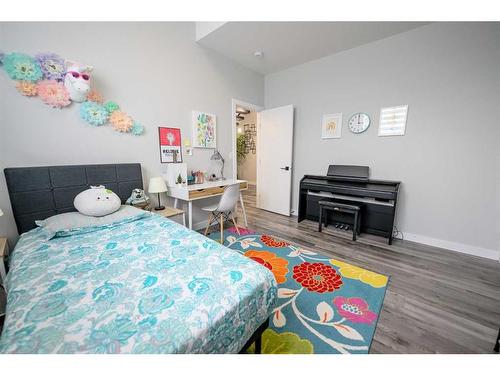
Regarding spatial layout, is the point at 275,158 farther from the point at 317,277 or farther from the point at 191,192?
the point at 317,277

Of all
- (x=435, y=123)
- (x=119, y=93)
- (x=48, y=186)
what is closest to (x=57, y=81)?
(x=119, y=93)

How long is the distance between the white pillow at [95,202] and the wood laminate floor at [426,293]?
2.07 metres

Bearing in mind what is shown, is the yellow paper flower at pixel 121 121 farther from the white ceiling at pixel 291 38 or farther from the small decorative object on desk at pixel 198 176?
the white ceiling at pixel 291 38

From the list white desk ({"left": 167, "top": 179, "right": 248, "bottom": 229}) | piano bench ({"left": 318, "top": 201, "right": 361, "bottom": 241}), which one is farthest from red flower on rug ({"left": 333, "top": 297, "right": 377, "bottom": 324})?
white desk ({"left": 167, "top": 179, "right": 248, "bottom": 229})

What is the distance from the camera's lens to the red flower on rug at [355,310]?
1.41 meters

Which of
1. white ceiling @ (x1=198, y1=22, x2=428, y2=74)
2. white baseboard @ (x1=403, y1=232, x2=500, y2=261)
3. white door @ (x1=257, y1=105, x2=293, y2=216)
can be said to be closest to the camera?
white baseboard @ (x1=403, y1=232, x2=500, y2=261)

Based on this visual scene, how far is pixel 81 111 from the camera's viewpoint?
189 centimetres

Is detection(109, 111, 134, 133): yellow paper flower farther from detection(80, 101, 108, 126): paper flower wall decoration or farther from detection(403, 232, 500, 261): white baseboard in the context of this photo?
detection(403, 232, 500, 261): white baseboard

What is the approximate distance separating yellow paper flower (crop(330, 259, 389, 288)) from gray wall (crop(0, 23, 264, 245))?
2133 mm

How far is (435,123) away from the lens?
2404mm

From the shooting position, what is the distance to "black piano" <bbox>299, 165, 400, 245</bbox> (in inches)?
101

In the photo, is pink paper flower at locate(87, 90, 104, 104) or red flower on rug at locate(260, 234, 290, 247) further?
red flower on rug at locate(260, 234, 290, 247)

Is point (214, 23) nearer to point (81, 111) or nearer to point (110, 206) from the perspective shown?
point (81, 111)

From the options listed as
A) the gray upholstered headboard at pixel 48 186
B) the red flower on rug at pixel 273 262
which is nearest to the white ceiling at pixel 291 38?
the gray upholstered headboard at pixel 48 186
